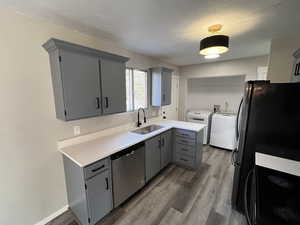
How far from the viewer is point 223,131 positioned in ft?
11.9

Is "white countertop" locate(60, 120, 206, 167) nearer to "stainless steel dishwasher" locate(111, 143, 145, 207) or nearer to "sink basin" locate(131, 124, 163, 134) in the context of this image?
"stainless steel dishwasher" locate(111, 143, 145, 207)

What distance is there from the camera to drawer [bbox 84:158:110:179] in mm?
1432

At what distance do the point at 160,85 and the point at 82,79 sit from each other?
1823mm

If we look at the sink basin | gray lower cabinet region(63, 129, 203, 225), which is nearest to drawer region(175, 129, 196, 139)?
the sink basin

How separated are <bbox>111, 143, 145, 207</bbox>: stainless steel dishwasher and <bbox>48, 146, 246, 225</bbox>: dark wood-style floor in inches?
7.3

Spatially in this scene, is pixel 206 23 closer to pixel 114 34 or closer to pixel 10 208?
pixel 114 34

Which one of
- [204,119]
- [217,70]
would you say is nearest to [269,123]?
[204,119]

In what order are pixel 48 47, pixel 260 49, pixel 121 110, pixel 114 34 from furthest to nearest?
1. pixel 260 49
2. pixel 121 110
3. pixel 114 34
4. pixel 48 47

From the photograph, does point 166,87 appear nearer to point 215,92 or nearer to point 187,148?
point 187,148

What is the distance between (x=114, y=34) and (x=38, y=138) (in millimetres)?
1727

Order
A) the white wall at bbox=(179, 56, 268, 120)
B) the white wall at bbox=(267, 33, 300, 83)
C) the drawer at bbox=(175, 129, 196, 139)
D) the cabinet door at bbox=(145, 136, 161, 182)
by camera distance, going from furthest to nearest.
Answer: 1. the white wall at bbox=(179, 56, 268, 120)
2. the drawer at bbox=(175, 129, 196, 139)
3. the cabinet door at bbox=(145, 136, 161, 182)
4. the white wall at bbox=(267, 33, 300, 83)

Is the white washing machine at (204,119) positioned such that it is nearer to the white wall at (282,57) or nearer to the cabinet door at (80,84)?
the white wall at (282,57)

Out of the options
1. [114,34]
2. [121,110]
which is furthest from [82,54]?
[121,110]

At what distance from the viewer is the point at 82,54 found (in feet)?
5.30
